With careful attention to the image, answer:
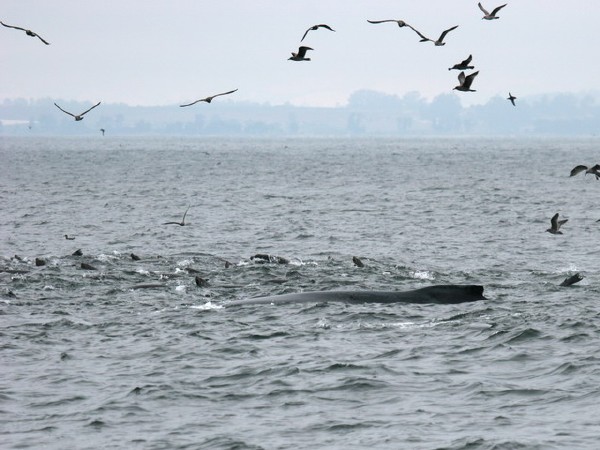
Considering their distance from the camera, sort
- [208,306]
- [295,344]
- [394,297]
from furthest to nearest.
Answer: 1. [394,297]
2. [208,306]
3. [295,344]

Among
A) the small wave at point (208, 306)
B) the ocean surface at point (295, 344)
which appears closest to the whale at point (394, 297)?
the small wave at point (208, 306)

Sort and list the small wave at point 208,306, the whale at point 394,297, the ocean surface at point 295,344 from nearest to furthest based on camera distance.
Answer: the ocean surface at point 295,344 → the small wave at point 208,306 → the whale at point 394,297

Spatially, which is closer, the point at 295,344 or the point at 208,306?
the point at 295,344

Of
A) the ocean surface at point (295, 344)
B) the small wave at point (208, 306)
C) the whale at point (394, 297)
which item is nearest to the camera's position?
the ocean surface at point (295, 344)

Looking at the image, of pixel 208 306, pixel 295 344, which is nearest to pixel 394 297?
pixel 208 306

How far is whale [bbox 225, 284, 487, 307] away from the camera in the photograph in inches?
1011

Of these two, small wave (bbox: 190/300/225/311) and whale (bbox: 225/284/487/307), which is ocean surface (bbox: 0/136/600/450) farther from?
whale (bbox: 225/284/487/307)

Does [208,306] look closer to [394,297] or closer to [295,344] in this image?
[394,297]

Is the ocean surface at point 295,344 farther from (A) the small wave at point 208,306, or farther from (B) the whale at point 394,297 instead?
(B) the whale at point 394,297

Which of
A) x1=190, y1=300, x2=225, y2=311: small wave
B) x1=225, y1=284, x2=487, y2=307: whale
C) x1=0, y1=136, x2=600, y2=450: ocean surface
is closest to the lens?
x1=0, y1=136, x2=600, y2=450: ocean surface

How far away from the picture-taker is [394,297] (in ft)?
84.9

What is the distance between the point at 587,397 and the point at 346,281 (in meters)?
12.7

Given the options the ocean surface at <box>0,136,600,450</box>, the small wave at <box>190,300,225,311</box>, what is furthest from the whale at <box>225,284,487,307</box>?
the ocean surface at <box>0,136,600,450</box>

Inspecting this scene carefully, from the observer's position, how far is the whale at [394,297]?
25688 millimetres
